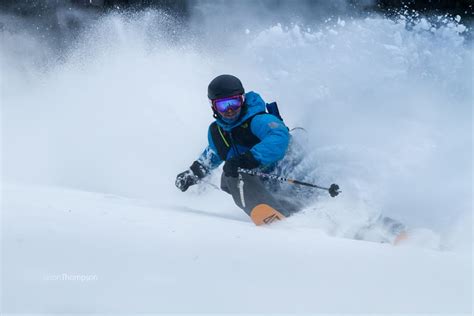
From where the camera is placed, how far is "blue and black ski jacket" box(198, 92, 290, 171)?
3.97 m

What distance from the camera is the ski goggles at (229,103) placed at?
163 inches

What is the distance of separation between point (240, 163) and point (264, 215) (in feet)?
1.67

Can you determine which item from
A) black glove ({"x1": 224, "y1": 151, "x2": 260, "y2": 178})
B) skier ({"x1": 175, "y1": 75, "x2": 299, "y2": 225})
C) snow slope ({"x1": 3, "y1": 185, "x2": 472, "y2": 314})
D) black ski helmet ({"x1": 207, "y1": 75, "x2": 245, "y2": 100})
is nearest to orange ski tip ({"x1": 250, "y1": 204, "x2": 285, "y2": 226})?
skier ({"x1": 175, "y1": 75, "x2": 299, "y2": 225})

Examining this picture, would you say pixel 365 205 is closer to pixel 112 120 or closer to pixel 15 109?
pixel 112 120

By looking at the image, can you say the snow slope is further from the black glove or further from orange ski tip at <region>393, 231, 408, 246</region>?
the black glove

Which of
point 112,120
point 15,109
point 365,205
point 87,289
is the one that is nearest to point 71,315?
point 87,289

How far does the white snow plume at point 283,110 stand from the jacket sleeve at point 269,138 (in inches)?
22.9

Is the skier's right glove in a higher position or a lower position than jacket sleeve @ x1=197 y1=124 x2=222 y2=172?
lower

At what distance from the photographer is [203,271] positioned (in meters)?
2.24

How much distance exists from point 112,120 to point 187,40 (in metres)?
4.08

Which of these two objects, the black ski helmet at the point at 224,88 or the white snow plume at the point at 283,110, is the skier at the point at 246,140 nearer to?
the black ski helmet at the point at 224,88

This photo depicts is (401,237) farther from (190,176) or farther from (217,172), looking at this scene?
(217,172)

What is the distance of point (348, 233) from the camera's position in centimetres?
379

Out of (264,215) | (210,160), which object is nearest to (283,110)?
(210,160)
